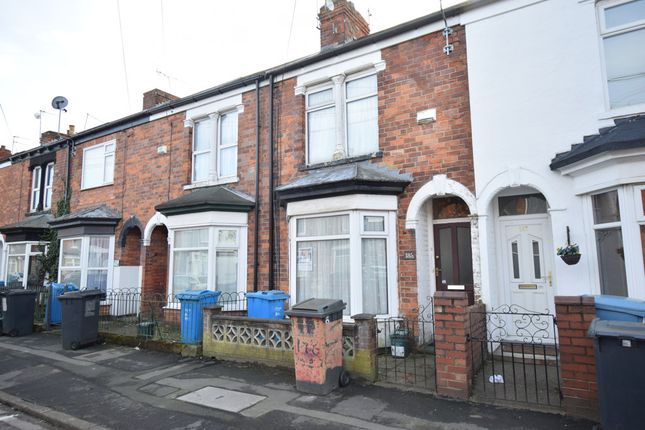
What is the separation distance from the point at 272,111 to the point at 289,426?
7319mm

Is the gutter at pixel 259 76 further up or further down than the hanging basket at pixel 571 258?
further up

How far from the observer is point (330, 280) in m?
8.06

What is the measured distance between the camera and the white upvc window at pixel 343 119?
851 centimetres

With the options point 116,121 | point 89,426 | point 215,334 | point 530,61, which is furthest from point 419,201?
point 116,121

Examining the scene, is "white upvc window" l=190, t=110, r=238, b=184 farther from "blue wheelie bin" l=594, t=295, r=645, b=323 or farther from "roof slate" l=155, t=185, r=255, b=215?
"blue wheelie bin" l=594, t=295, r=645, b=323

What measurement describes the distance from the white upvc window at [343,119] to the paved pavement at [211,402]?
15.6ft

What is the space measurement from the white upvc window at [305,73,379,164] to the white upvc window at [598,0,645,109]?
3.95 meters

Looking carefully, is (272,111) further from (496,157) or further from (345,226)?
(496,157)

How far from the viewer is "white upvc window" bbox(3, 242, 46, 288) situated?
44.8ft

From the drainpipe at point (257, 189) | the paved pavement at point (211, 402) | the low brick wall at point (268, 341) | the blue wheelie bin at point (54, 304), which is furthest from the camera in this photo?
the blue wheelie bin at point (54, 304)

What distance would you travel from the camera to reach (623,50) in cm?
607

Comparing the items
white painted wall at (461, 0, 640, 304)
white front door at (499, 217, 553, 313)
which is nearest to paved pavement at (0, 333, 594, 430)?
white painted wall at (461, 0, 640, 304)

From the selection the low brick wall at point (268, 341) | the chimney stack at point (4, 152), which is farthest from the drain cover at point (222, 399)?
the chimney stack at point (4, 152)

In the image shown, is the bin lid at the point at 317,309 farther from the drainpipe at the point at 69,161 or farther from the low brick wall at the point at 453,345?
the drainpipe at the point at 69,161
